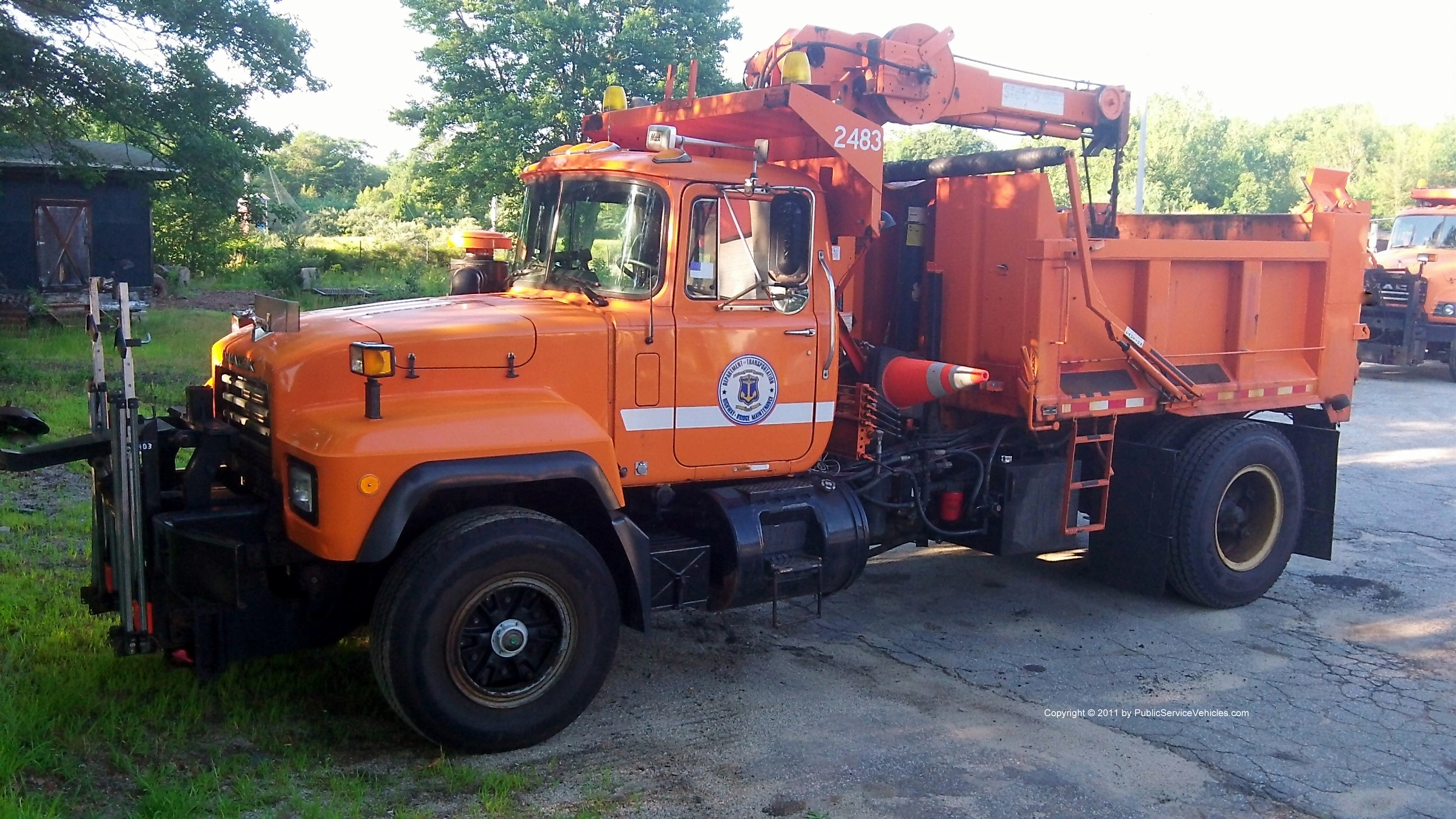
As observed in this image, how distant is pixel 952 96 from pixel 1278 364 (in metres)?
2.86

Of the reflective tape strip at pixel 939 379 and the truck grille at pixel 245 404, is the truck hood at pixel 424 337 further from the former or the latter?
the reflective tape strip at pixel 939 379

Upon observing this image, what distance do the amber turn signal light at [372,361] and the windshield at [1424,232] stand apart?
2067 cm

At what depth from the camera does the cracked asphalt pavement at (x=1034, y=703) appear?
484cm

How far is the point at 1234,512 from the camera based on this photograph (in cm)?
768

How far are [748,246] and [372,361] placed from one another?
1.98 m

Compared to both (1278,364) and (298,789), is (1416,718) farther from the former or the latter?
(298,789)

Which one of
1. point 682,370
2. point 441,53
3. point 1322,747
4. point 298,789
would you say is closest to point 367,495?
point 298,789

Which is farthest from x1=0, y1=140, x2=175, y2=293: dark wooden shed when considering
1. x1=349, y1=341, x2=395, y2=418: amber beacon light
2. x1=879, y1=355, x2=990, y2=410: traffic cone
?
x1=349, y1=341, x2=395, y2=418: amber beacon light

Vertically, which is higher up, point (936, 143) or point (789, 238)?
point (936, 143)

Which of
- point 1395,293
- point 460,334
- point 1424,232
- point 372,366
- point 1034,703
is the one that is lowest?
point 1034,703

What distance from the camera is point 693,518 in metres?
6.04

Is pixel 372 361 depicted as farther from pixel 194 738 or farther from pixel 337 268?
pixel 337 268

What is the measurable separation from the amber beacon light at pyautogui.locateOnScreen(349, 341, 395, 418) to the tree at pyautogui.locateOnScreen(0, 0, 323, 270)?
9760 mm

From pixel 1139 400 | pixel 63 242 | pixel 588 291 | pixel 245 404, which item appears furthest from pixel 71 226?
pixel 1139 400
